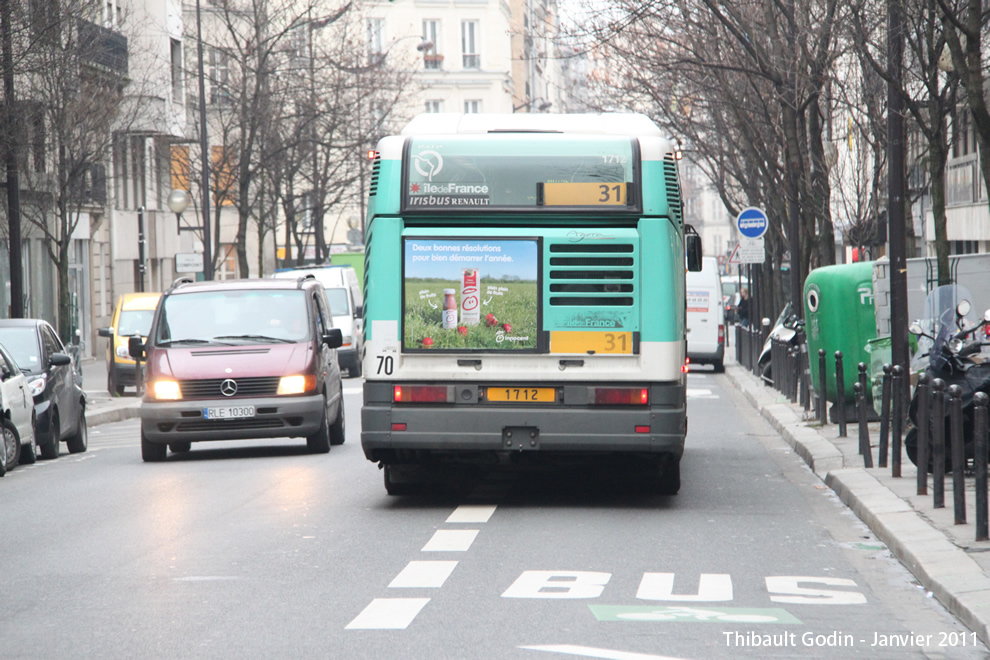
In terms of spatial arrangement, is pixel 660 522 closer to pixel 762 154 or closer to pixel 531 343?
pixel 531 343

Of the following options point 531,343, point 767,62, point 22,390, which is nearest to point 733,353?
point 767,62

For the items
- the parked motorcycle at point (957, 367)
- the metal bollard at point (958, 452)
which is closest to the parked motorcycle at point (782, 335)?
the parked motorcycle at point (957, 367)

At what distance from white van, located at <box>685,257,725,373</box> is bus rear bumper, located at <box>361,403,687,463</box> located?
84.2ft

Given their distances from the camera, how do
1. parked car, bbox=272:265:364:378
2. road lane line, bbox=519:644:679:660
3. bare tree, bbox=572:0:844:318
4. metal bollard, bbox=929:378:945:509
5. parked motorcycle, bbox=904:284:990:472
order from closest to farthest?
road lane line, bbox=519:644:679:660 < metal bollard, bbox=929:378:945:509 < parked motorcycle, bbox=904:284:990:472 < bare tree, bbox=572:0:844:318 < parked car, bbox=272:265:364:378

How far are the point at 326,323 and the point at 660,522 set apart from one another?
8.32 metres

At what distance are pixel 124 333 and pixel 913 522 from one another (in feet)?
77.0

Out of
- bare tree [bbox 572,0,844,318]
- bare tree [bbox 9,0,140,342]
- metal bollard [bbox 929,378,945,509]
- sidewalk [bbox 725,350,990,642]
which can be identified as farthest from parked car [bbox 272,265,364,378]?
metal bollard [bbox 929,378,945,509]

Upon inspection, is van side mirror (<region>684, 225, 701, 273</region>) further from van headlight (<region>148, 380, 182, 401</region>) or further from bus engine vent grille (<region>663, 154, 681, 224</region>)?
van headlight (<region>148, 380, 182, 401</region>)

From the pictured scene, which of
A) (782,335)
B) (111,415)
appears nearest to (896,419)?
(782,335)

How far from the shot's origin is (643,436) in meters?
11.5

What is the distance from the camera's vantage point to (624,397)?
37.8ft

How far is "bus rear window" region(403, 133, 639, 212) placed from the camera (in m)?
11.6

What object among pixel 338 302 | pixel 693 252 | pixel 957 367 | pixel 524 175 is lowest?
pixel 957 367

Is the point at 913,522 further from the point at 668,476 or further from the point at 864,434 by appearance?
the point at 864,434
